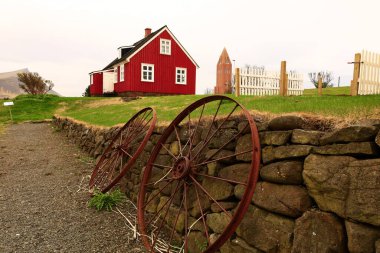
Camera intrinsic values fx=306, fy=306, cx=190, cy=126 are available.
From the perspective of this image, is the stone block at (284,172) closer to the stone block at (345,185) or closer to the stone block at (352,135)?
the stone block at (345,185)

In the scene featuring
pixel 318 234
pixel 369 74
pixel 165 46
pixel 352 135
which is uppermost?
pixel 165 46

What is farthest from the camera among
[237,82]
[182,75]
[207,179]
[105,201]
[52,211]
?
[182,75]

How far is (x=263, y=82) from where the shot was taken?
10.4 metres

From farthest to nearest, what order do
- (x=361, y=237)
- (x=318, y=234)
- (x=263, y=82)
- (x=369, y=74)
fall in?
1. (x=263, y=82)
2. (x=369, y=74)
3. (x=318, y=234)
4. (x=361, y=237)

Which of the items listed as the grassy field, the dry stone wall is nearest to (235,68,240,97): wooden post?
the grassy field

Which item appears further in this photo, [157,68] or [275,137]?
[157,68]

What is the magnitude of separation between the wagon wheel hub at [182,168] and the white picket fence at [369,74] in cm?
487

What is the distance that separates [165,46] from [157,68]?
202 cm

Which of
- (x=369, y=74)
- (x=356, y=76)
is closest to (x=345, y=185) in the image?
(x=356, y=76)

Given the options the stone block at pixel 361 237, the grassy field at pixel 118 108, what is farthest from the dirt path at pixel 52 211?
the stone block at pixel 361 237

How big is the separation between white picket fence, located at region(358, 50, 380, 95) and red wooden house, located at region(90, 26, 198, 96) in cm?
1974

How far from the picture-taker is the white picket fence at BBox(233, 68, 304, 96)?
10.2 metres

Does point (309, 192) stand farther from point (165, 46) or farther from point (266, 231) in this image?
point (165, 46)

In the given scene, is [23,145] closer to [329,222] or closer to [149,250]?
[149,250]
